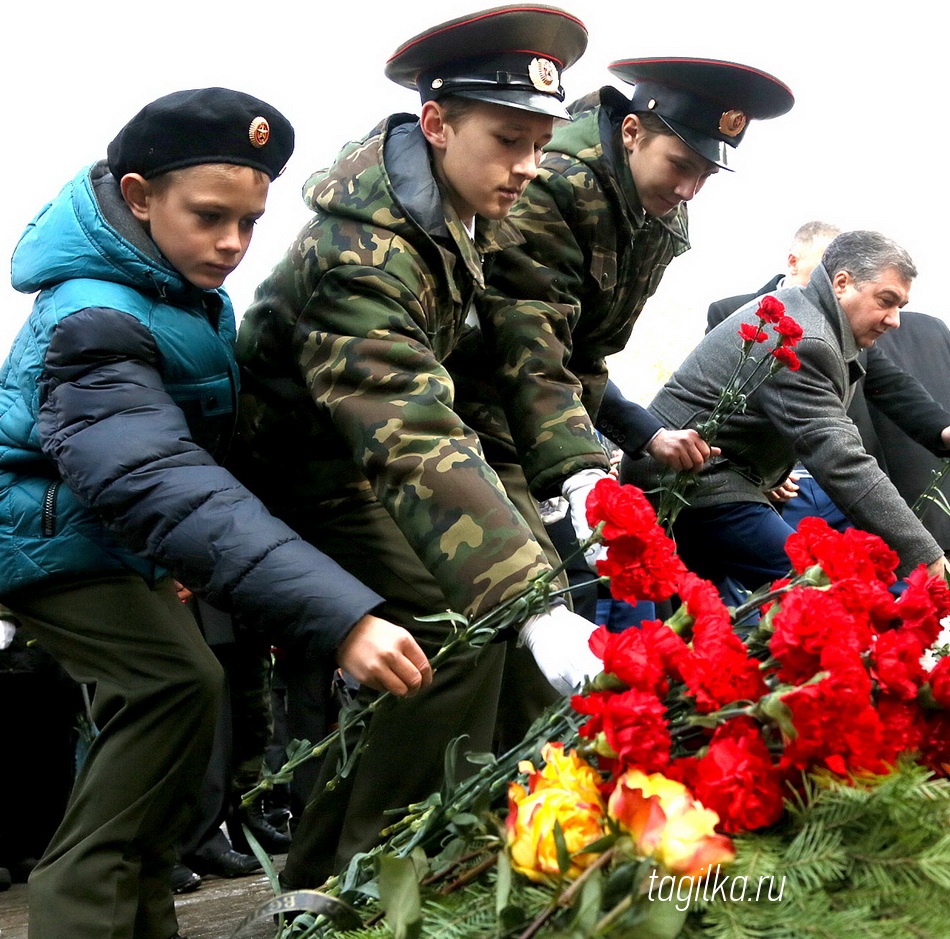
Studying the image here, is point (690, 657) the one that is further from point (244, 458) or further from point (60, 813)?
point (60, 813)

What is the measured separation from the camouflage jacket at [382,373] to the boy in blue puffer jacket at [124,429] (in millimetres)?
137

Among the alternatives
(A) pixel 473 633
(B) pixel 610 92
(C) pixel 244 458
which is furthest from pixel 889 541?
(A) pixel 473 633

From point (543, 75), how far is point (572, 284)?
687 millimetres

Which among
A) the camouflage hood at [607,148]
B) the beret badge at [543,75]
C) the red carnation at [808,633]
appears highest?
the beret badge at [543,75]

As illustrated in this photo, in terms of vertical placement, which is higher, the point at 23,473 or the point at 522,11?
the point at 522,11

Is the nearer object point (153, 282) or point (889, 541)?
point (153, 282)

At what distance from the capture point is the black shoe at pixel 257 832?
158 inches

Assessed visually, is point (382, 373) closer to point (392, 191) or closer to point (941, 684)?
point (392, 191)

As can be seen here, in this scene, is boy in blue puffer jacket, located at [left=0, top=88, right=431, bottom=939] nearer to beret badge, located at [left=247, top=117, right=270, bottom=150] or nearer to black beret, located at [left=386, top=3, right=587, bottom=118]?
beret badge, located at [left=247, top=117, right=270, bottom=150]

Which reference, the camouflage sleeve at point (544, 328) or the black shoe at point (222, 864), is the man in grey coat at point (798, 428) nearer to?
the camouflage sleeve at point (544, 328)

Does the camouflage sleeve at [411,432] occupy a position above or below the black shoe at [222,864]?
above

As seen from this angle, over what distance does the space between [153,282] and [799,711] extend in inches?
63.4

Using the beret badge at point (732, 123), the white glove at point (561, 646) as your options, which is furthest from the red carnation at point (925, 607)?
the beret badge at point (732, 123)

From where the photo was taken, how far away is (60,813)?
4.00 meters
